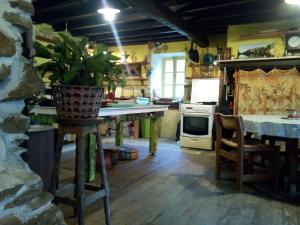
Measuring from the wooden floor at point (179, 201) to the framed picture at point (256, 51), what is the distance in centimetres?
A: 225

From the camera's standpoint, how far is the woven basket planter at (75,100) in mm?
1635

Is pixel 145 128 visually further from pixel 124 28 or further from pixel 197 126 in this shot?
pixel 124 28

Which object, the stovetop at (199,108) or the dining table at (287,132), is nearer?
the dining table at (287,132)

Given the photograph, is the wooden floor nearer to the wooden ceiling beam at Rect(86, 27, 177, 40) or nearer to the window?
the wooden ceiling beam at Rect(86, 27, 177, 40)

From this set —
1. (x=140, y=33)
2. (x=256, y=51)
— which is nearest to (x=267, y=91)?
(x=256, y=51)

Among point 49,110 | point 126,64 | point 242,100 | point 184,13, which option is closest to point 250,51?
point 242,100

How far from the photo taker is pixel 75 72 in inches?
61.6

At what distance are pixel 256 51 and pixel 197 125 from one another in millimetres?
1673

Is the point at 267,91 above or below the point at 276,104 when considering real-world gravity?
above

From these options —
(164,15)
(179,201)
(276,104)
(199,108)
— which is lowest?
(179,201)

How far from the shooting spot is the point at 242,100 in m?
4.69

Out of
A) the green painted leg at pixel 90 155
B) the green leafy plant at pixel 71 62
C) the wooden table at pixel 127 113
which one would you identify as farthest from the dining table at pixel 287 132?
the green leafy plant at pixel 71 62

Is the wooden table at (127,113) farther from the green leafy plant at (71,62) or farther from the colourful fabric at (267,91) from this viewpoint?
the colourful fabric at (267,91)

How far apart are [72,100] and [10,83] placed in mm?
602
